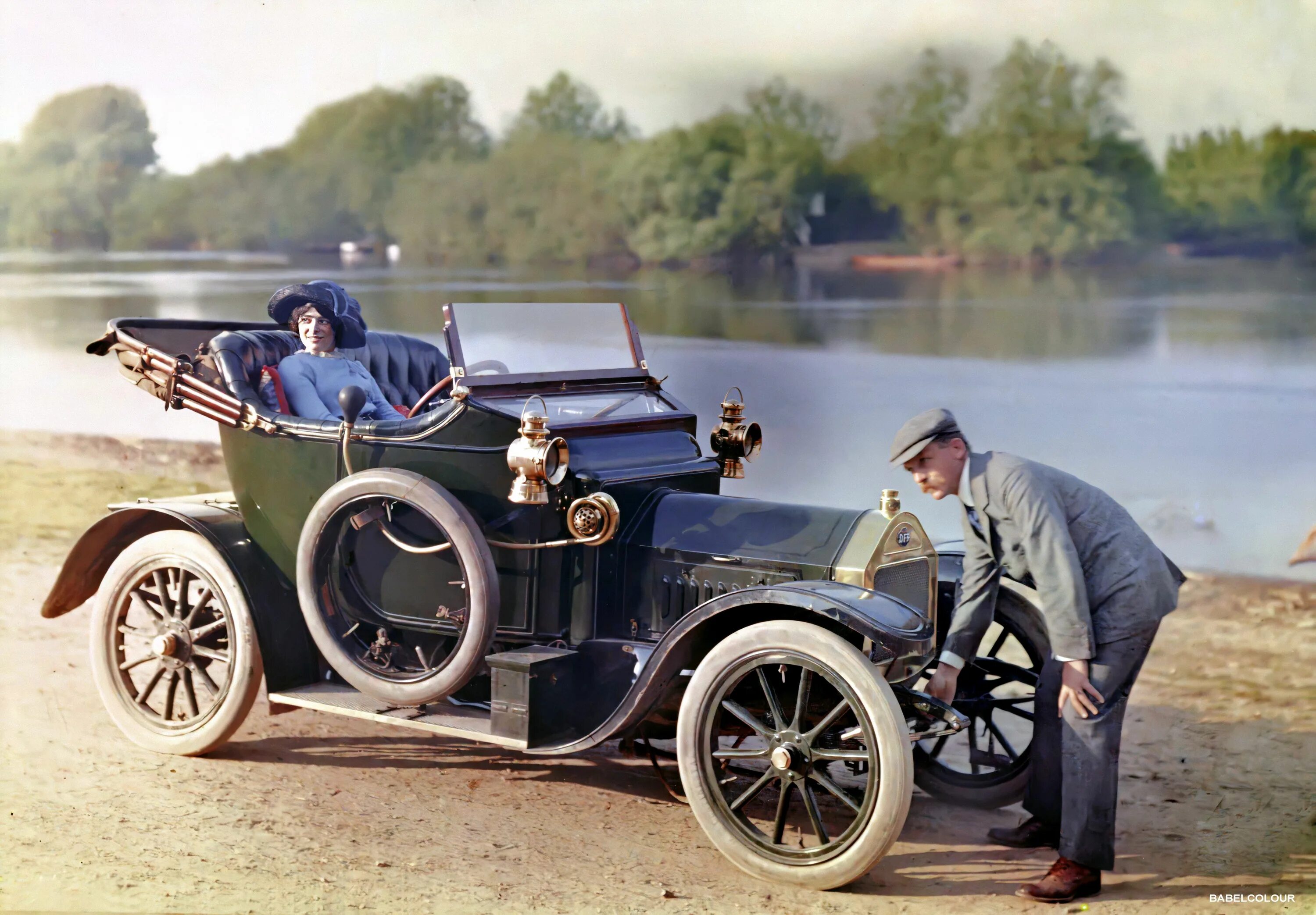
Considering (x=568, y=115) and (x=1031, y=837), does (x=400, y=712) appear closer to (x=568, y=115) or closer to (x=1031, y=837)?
(x=1031, y=837)

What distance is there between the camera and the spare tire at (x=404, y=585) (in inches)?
155

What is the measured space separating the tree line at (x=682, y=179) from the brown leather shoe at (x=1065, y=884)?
6577 mm

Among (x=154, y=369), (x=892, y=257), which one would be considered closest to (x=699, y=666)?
(x=154, y=369)

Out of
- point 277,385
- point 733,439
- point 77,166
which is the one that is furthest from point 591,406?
point 77,166

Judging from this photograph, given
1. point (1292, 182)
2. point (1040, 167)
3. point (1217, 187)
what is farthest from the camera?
point (1040, 167)

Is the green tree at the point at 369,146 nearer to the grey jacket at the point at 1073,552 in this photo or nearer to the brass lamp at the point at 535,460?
the brass lamp at the point at 535,460

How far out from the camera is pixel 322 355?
500 cm

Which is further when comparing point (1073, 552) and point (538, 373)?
point (538, 373)

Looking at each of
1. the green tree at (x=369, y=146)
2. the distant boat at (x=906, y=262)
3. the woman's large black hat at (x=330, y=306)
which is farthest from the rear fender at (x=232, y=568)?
the distant boat at (x=906, y=262)

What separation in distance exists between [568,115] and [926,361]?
12.6 feet

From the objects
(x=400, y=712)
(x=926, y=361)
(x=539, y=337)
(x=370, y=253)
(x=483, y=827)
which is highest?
(x=370, y=253)

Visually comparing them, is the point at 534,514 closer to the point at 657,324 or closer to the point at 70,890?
the point at 70,890

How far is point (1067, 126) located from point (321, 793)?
770cm

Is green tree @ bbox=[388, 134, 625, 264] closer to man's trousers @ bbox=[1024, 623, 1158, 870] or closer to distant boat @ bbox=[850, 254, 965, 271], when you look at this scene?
distant boat @ bbox=[850, 254, 965, 271]
